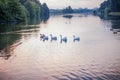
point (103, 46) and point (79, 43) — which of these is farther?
point (79, 43)

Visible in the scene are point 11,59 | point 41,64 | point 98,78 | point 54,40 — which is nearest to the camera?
point 98,78

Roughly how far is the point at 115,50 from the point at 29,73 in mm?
13598

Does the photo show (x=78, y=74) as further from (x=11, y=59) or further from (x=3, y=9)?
(x=3, y=9)

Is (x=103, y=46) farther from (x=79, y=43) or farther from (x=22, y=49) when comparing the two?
(x=22, y=49)

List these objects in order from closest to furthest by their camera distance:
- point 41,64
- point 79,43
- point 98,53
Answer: point 41,64 → point 98,53 → point 79,43

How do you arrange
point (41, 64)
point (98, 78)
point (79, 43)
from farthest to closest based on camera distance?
1. point (79, 43)
2. point (41, 64)
3. point (98, 78)

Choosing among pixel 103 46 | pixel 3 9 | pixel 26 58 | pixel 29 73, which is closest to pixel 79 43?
pixel 103 46

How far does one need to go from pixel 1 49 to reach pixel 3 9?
58.7 metres

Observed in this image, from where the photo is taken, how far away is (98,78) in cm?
2516

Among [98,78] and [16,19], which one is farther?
[16,19]

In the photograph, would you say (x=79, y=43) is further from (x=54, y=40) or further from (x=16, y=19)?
(x=16, y=19)

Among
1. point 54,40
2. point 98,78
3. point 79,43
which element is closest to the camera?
point 98,78

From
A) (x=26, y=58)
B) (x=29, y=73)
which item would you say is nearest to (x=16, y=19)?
(x=26, y=58)

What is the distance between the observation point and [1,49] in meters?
40.2
